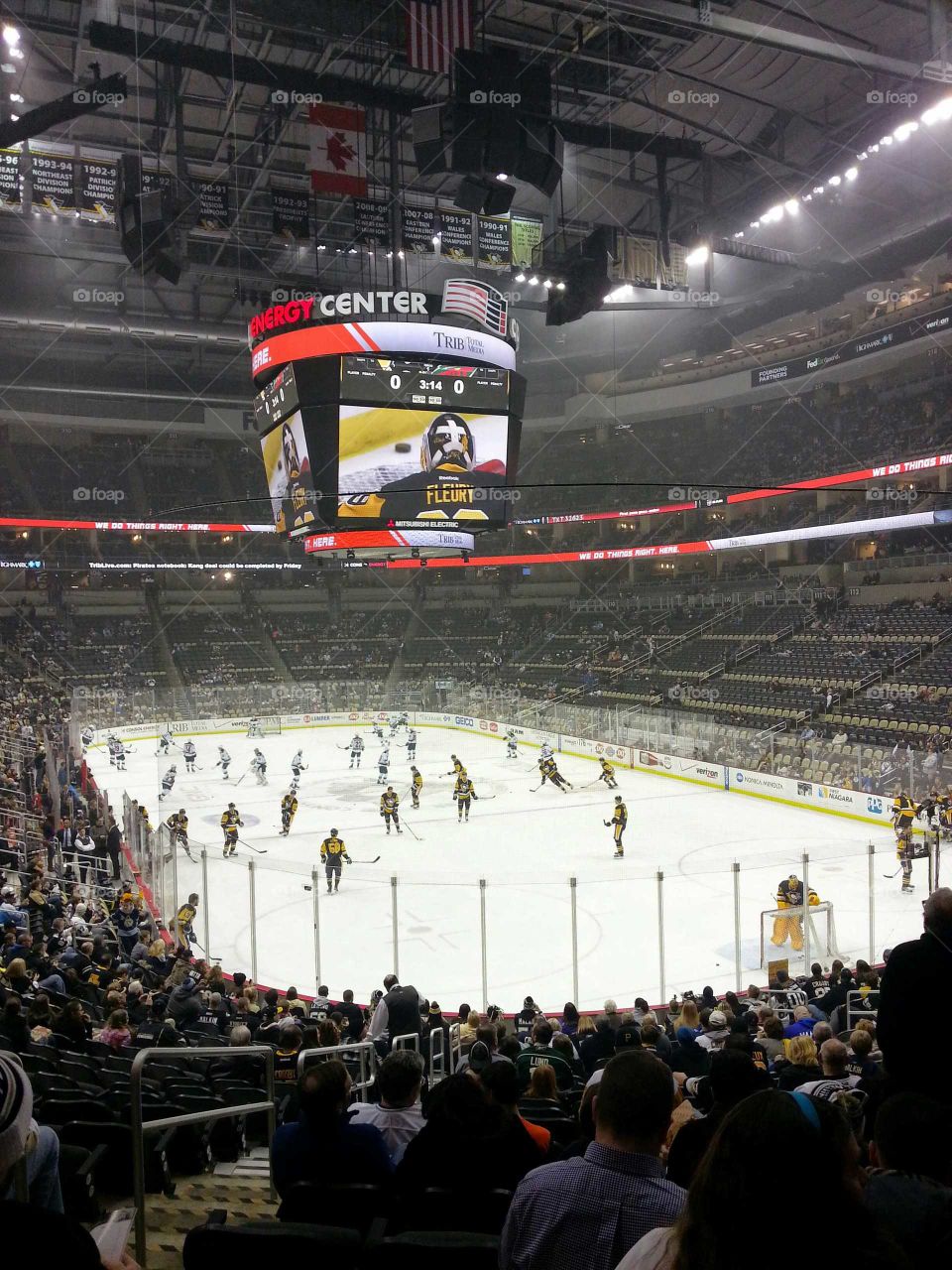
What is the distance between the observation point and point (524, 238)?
782 inches

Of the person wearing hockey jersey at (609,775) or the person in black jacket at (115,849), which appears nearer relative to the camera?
the person in black jacket at (115,849)

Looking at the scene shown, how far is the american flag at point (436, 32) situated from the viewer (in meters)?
13.6

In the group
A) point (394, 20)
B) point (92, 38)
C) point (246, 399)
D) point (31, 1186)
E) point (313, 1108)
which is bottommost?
point (313, 1108)

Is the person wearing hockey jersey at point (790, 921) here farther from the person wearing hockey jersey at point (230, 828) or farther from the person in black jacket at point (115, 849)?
the person in black jacket at point (115, 849)

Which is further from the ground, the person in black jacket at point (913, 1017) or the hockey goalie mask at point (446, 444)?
the hockey goalie mask at point (446, 444)

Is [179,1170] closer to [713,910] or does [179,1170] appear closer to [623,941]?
[623,941]

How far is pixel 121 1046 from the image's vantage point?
22.2ft

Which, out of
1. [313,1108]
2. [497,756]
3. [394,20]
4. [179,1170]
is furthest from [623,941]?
[497,756]

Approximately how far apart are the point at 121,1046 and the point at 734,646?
98.1 ft

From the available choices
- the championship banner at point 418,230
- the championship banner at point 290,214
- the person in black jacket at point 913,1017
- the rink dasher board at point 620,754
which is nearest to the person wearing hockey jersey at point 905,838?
the rink dasher board at point 620,754

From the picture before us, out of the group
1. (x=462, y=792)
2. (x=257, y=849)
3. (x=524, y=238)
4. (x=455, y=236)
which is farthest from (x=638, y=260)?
(x=257, y=849)

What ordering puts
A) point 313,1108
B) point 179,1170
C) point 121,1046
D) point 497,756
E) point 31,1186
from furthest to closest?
point 497,756, point 121,1046, point 179,1170, point 313,1108, point 31,1186

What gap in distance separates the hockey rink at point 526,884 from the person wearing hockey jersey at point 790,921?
8.3 inches

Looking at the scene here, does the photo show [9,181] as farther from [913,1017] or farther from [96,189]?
[913,1017]
